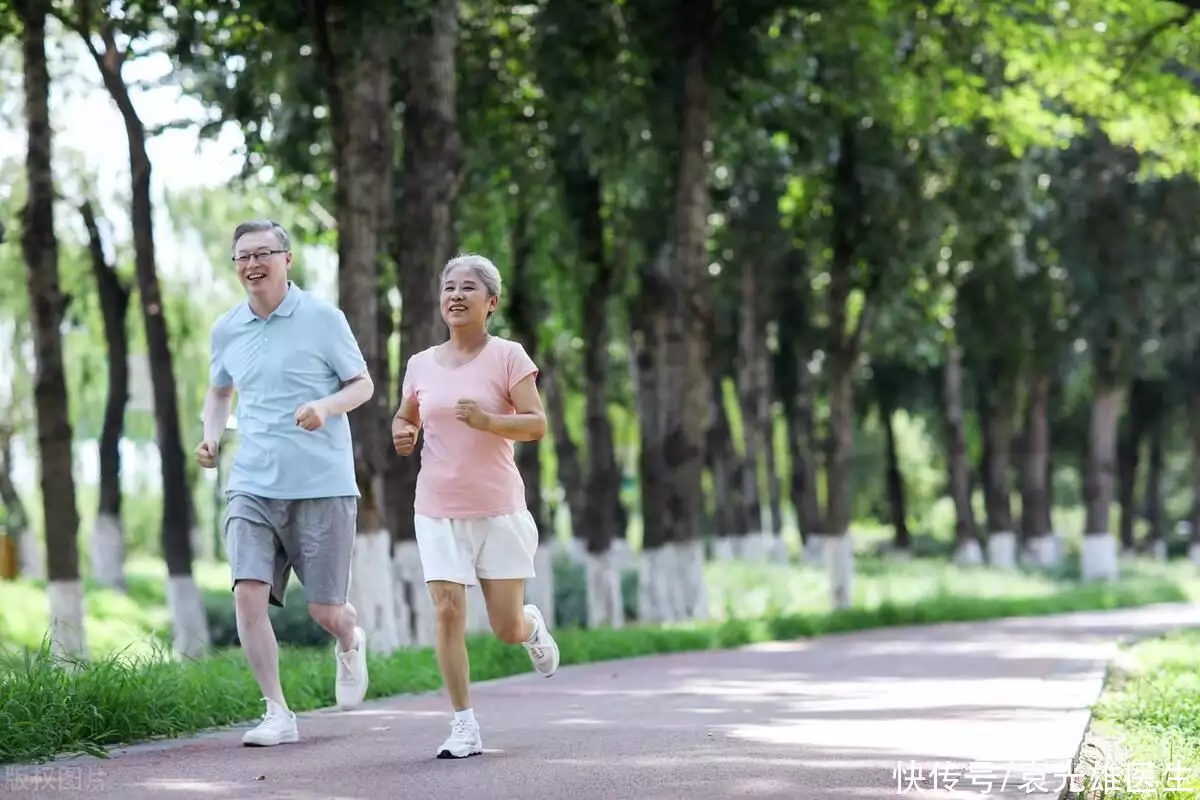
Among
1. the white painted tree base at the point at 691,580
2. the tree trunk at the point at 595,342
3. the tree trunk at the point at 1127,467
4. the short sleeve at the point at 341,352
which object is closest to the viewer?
the short sleeve at the point at 341,352

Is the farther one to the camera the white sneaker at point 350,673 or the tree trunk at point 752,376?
the tree trunk at point 752,376

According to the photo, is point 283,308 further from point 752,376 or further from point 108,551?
point 752,376

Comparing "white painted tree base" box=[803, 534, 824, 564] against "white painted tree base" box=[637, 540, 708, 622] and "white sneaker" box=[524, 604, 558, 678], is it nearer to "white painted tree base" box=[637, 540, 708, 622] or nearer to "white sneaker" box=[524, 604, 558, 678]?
"white painted tree base" box=[637, 540, 708, 622]

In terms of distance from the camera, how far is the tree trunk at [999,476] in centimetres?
4512

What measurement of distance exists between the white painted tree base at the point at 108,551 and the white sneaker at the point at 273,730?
22.1 meters

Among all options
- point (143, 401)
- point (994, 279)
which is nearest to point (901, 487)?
point (994, 279)

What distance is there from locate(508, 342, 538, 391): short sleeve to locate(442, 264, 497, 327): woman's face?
22 cm

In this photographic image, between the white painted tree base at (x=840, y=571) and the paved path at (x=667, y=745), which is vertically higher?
A: the white painted tree base at (x=840, y=571)

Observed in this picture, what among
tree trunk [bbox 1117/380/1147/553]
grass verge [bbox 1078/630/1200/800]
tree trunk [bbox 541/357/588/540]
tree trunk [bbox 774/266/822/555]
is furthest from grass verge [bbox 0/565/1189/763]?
tree trunk [bbox 1117/380/1147/553]

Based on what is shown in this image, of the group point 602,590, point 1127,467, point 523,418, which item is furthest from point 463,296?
point 1127,467

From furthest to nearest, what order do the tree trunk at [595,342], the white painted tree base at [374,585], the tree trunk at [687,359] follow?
the tree trunk at [595,342] < the tree trunk at [687,359] < the white painted tree base at [374,585]

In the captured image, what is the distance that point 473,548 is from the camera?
29.0ft

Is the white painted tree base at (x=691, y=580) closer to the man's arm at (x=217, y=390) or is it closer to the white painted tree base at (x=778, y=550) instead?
the man's arm at (x=217, y=390)

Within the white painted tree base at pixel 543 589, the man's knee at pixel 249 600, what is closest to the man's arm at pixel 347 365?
the man's knee at pixel 249 600
